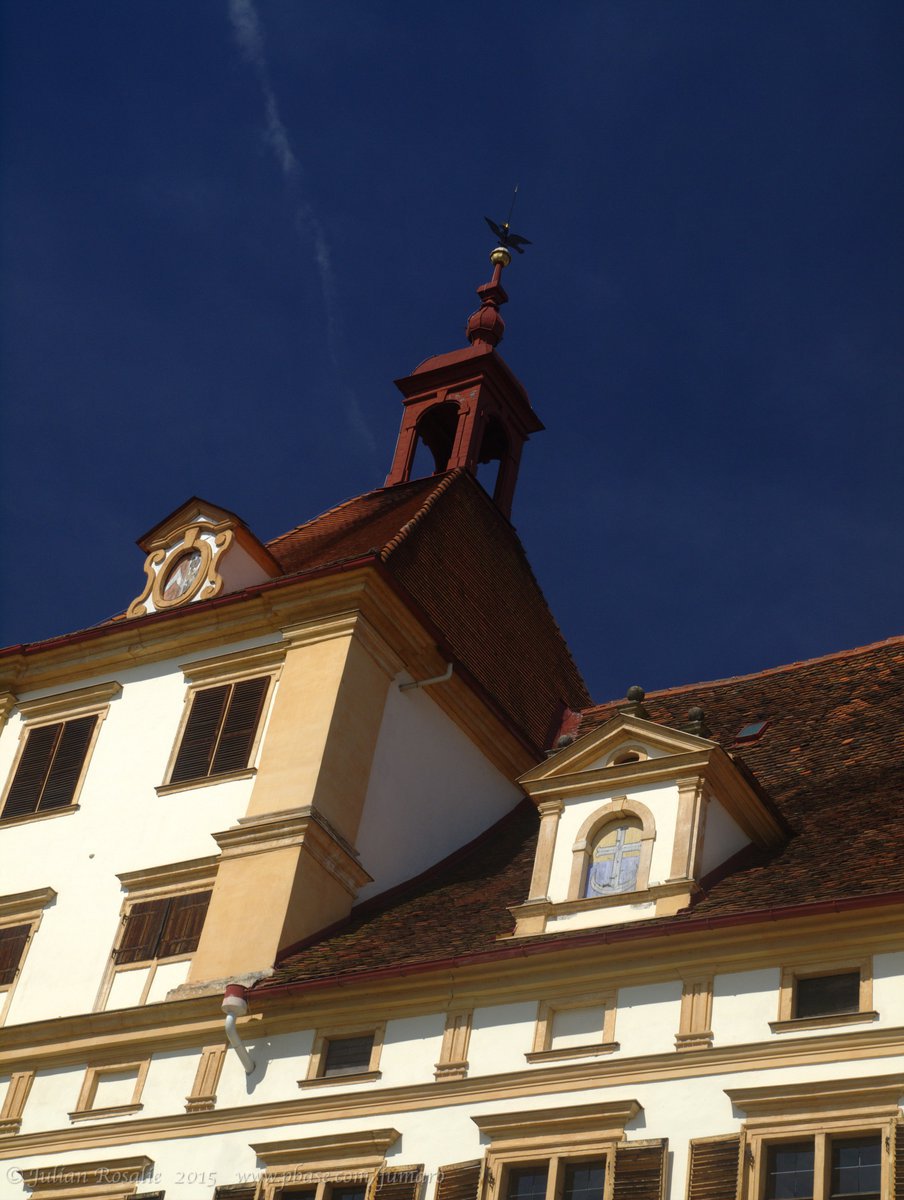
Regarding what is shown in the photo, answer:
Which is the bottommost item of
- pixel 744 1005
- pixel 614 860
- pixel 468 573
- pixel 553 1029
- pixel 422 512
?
pixel 744 1005

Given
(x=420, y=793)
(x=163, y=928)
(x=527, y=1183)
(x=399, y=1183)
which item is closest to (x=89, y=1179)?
(x=163, y=928)

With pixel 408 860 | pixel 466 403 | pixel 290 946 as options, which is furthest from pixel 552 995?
pixel 466 403

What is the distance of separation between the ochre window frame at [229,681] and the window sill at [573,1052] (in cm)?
733

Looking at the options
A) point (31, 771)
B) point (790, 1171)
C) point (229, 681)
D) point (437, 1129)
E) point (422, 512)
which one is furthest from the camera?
point (422, 512)

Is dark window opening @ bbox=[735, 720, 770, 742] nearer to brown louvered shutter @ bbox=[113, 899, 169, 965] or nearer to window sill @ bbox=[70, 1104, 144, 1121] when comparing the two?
brown louvered shutter @ bbox=[113, 899, 169, 965]

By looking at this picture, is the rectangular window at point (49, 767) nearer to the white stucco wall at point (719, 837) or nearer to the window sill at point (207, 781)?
the window sill at point (207, 781)

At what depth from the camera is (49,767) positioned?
99.9 ft

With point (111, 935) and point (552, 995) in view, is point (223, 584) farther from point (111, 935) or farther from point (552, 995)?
point (552, 995)

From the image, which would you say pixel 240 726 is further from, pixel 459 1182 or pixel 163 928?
pixel 459 1182

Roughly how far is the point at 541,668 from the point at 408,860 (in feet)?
20.6

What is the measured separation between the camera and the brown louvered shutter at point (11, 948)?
2803cm

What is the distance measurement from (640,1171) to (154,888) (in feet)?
30.9

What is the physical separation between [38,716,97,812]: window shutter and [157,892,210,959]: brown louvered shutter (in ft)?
10.1

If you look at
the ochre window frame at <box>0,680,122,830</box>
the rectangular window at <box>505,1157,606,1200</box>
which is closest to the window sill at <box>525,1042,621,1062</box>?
the rectangular window at <box>505,1157,606,1200</box>
